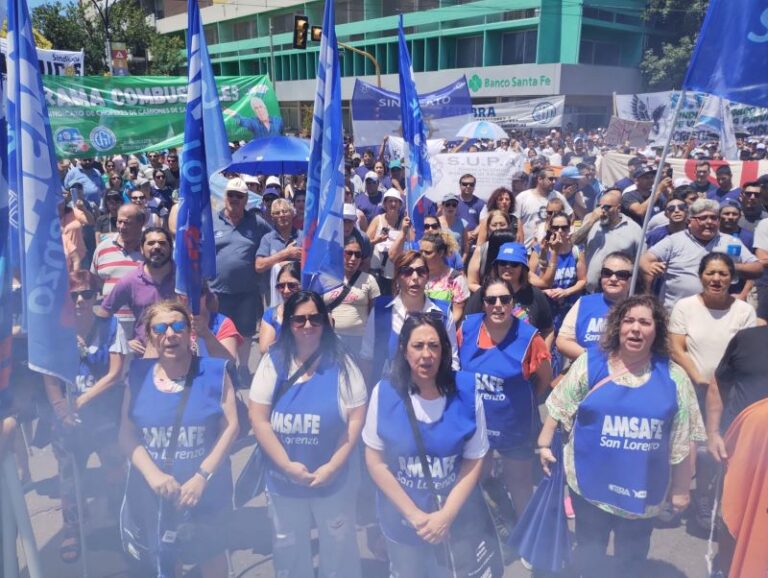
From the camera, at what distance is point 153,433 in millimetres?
2797

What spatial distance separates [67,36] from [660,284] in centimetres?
3097

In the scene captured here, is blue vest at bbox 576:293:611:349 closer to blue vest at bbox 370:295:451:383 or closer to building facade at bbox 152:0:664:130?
blue vest at bbox 370:295:451:383

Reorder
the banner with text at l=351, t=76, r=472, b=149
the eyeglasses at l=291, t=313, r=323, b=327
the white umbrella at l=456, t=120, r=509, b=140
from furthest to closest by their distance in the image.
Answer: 1. the white umbrella at l=456, t=120, r=509, b=140
2. the banner with text at l=351, t=76, r=472, b=149
3. the eyeglasses at l=291, t=313, r=323, b=327

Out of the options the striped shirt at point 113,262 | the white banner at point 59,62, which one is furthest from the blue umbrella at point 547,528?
the white banner at point 59,62

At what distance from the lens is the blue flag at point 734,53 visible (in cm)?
308

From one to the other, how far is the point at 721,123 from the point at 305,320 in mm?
7376

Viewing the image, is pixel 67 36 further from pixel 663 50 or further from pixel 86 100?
pixel 663 50

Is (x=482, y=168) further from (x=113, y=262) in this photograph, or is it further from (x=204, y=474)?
(x=204, y=474)

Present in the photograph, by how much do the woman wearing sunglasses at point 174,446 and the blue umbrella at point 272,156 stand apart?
5.19 metres

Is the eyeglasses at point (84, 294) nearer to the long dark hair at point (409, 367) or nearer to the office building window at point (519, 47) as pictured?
the long dark hair at point (409, 367)

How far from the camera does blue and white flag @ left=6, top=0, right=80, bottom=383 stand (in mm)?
2287

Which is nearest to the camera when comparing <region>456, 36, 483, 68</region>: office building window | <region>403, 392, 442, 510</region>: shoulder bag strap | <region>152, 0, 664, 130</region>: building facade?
<region>403, 392, 442, 510</region>: shoulder bag strap

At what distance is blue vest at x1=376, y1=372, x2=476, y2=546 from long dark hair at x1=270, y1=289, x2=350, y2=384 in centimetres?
31

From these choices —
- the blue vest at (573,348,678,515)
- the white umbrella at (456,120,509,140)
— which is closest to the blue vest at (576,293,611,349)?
the blue vest at (573,348,678,515)
